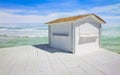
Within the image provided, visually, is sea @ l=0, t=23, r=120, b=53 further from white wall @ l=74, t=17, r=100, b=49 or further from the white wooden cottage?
white wall @ l=74, t=17, r=100, b=49

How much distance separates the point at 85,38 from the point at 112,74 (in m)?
3.40

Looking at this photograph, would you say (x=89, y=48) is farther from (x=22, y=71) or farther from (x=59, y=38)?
(x=22, y=71)

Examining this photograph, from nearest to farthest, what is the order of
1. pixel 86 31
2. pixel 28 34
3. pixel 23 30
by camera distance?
pixel 86 31 < pixel 28 34 < pixel 23 30

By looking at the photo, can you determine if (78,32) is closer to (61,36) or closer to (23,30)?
A: (61,36)

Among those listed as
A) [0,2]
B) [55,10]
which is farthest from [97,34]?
[0,2]

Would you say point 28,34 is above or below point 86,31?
below

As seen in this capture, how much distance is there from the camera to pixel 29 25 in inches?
566

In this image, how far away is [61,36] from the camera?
24.3 ft

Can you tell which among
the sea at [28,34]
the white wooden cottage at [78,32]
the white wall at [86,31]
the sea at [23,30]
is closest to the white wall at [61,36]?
the white wooden cottage at [78,32]

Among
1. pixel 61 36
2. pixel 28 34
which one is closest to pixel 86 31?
pixel 61 36

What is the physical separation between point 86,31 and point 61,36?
1.61 metres

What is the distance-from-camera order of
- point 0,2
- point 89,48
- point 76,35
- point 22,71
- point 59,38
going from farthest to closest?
point 0,2, point 59,38, point 89,48, point 76,35, point 22,71

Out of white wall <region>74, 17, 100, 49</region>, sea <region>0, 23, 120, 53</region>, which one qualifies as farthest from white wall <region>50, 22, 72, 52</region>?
sea <region>0, 23, 120, 53</region>

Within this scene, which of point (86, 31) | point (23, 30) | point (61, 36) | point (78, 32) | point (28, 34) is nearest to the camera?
point (78, 32)
